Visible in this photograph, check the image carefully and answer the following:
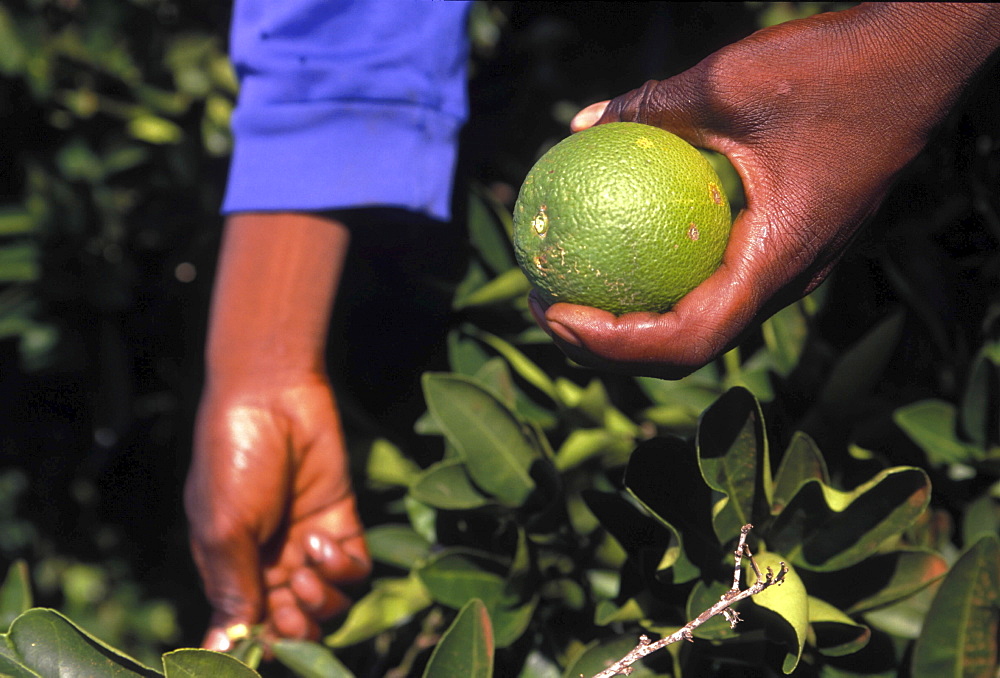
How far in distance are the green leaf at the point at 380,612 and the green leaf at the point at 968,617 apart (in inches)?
26.7

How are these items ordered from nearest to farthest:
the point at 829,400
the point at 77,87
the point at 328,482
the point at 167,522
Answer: the point at 829,400
the point at 328,482
the point at 77,87
the point at 167,522

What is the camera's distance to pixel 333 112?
4.45ft


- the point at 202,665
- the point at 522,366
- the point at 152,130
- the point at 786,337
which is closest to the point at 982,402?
the point at 786,337

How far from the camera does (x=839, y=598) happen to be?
3.20 feet

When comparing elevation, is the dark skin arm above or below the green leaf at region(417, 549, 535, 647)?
above

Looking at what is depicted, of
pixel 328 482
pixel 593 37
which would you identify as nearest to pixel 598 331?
pixel 328 482

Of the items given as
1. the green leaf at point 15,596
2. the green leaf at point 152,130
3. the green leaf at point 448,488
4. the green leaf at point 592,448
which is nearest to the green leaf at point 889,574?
the green leaf at point 592,448

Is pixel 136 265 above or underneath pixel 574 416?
underneath

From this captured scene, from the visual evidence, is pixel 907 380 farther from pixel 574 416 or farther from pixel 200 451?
pixel 200 451

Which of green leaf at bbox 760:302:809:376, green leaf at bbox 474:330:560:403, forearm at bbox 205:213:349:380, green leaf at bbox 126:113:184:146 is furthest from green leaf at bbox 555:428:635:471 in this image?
green leaf at bbox 126:113:184:146

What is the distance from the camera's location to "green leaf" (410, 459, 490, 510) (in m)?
1.13

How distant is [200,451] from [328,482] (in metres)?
0.21

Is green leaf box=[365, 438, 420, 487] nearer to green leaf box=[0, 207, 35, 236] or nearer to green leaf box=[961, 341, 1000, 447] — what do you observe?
green leaf box=[961, 341, 1000, 447]

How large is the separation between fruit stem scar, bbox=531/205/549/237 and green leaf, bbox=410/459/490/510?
37cm
